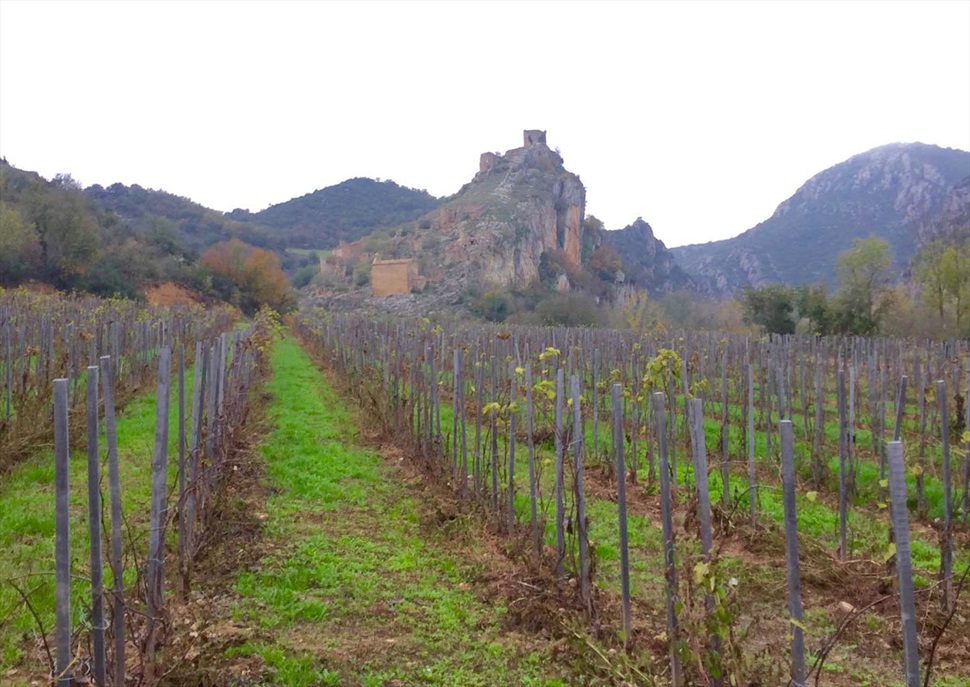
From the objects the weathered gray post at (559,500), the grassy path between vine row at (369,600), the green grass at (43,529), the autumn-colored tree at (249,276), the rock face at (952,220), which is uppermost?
the rock face at (952,220)

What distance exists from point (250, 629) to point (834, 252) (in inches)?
3561

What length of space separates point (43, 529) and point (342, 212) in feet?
370

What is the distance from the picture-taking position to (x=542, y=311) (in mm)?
43438

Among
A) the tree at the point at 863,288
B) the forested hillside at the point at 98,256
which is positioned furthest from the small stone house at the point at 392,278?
the tree at the point at 863,288

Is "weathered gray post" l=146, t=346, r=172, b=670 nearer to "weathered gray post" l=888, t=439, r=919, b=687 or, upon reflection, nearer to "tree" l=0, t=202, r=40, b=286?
"weathered gray post" l=888, t=439, r=919, b=687

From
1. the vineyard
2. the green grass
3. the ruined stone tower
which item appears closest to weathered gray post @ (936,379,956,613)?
the vineyard

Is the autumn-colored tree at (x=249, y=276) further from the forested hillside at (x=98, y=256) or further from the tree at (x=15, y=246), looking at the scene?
the tree at (x=15, y=246)

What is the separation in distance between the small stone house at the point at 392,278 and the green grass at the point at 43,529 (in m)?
49.1

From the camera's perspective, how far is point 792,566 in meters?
2.20

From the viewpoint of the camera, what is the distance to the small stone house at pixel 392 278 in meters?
56.9

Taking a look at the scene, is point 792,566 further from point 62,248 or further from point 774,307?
point 62,248

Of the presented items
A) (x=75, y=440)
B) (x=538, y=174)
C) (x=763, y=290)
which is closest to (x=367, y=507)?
(x=75, y=440)

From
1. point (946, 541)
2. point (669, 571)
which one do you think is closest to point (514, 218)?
point (946, 541)

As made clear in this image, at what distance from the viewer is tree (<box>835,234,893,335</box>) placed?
95.0ft
